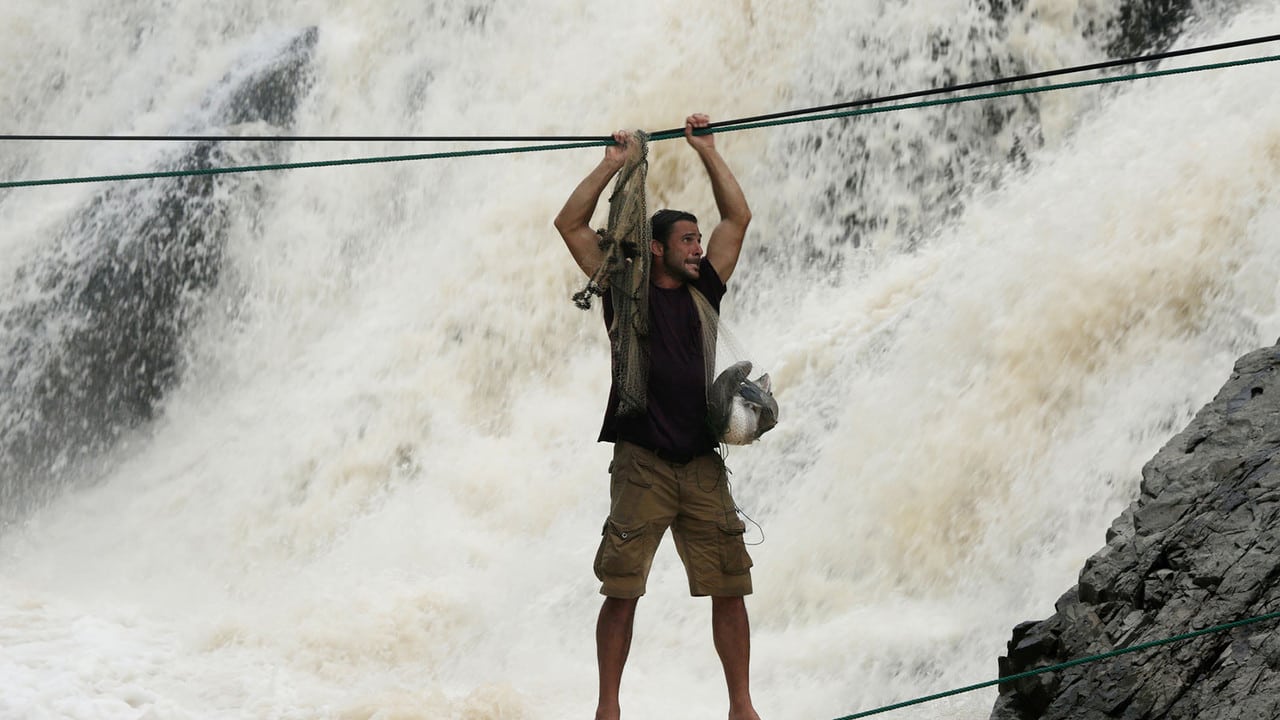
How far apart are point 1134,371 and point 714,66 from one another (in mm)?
4150

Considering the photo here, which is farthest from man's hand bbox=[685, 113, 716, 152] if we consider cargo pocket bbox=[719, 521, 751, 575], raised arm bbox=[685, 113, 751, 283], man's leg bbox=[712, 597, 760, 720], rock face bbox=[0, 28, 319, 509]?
rock face bbox=[0, 28, 319, 509]

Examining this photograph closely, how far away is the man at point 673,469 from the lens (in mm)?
4266

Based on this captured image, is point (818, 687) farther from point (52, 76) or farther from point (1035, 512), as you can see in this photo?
point (52, 76)

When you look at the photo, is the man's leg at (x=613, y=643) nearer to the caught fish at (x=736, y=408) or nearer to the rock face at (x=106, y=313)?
the caught fish at (x=736, y=408)

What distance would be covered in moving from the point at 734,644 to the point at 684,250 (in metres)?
1.07

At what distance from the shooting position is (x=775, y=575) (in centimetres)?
825

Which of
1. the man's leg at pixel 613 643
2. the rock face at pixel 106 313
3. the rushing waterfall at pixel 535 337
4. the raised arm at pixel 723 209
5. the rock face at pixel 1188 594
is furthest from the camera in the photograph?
the rock face at pixel 106 313

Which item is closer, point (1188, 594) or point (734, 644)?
point (734, 644)

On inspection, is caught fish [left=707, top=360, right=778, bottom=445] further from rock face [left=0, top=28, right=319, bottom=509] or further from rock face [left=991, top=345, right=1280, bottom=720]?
rock face [left=0, top=28, right=319, bottom=509]

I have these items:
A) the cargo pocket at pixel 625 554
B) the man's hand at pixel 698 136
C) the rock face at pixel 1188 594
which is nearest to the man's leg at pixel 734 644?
the cargo pocket at pixel 625 554

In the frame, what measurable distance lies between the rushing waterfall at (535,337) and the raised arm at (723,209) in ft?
10.6

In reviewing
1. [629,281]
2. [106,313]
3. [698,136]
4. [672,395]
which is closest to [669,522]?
[672,395]

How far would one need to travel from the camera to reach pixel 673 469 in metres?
4.29

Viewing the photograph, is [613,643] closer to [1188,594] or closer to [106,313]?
[1188,594]
